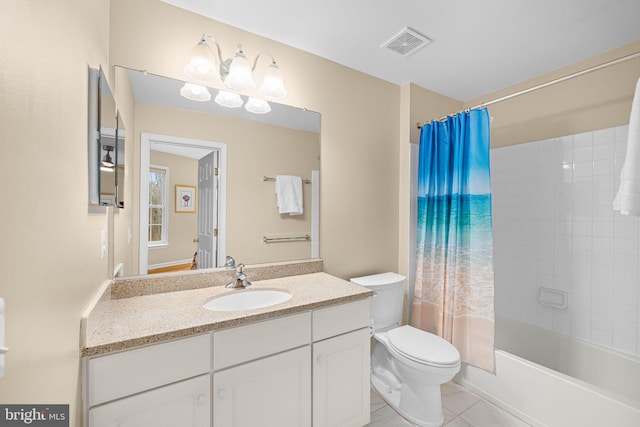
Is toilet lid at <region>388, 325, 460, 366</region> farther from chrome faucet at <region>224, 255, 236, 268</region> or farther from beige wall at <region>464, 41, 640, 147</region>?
beige wall at <region>464, 41, 640, 147</region>

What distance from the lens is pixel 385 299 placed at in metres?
2.05

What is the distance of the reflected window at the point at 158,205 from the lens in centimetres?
148

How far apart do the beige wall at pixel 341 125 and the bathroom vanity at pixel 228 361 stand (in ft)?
2.10

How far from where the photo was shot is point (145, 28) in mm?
1447

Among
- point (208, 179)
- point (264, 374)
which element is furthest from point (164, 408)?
point (208, 179)

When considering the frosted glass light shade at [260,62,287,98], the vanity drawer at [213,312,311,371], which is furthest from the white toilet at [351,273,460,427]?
the frosted glass light shade at [260,62,287,98]

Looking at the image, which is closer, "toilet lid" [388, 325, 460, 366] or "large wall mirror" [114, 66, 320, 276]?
"large wall mirror" [114, 66, 320, 276]

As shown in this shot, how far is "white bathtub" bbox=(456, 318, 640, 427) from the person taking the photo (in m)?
1.44

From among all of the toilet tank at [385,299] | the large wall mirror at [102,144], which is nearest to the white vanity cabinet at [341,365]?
the toilet tank at [385,299]

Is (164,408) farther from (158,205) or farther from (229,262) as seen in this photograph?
(158,205)

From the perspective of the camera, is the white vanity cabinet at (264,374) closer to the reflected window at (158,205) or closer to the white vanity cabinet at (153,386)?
the white vanity cabinet at (153,386)

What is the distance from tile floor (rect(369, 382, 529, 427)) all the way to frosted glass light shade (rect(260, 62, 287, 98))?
2.19 meters

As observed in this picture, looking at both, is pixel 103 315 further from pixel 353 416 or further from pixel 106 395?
pixel 353 416

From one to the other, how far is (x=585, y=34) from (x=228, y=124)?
2.37 metres
